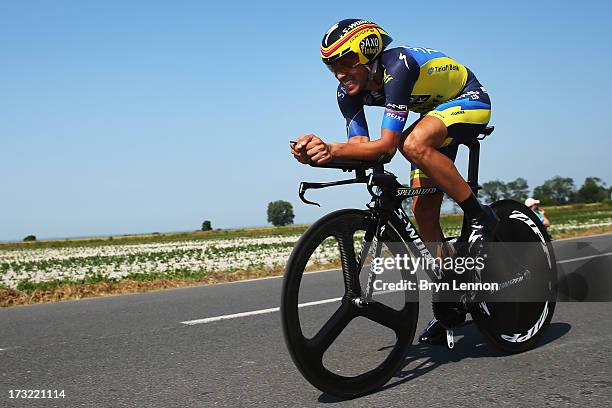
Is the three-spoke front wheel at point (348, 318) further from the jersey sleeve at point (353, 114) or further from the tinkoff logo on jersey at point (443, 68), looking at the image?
the tinkoff logo on jersey at point (443, 68)

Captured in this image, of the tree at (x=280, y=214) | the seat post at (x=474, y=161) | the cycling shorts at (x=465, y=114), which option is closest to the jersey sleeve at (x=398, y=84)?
the cycling shorts at (x=465, y=114)

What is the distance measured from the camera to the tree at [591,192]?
14360cm

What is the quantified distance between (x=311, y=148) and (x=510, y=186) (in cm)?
19099

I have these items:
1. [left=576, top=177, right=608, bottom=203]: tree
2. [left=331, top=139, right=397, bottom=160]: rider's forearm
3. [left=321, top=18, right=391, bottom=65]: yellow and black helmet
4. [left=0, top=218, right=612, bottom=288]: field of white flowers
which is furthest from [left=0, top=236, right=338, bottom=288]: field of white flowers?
[left=576, top=177, right=608, bottom=203]: tree

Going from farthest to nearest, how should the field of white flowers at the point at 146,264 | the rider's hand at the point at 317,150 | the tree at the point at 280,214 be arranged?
the tree at the point at 280,214
the field of white flowers at the point at 146,264
the rider's hand at the point at 317,150

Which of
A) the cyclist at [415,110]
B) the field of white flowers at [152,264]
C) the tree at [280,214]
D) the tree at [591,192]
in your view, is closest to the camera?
the cyclist at [415,110]

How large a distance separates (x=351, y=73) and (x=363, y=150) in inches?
21.9

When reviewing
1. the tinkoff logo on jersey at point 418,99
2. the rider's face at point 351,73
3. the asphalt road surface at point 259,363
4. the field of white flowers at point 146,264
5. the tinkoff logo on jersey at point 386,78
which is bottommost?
the field of white flowers at point 146,264

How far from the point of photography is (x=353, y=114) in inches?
147

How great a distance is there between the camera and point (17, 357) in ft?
13.3

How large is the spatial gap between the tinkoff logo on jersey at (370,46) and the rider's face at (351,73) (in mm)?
57

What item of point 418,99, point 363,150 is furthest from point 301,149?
point 418,99

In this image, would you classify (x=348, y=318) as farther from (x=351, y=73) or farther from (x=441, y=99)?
(x=441, y=99)

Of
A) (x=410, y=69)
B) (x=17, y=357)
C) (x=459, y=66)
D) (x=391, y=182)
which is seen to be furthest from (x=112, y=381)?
(x=459, y=66)
